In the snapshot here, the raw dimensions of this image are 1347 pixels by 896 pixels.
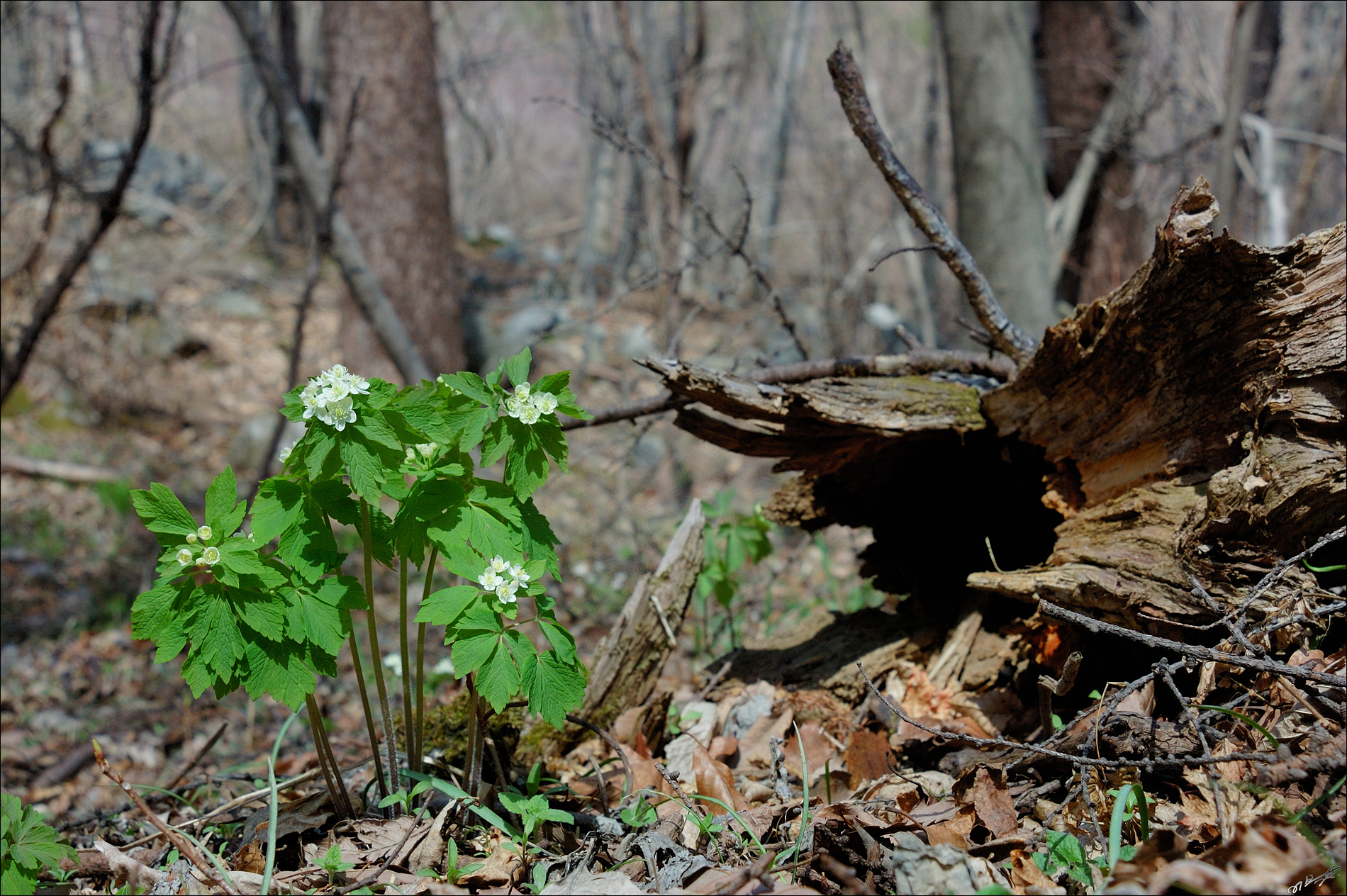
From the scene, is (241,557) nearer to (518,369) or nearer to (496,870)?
(518,369)

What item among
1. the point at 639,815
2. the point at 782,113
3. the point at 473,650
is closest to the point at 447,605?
the point at 473,650

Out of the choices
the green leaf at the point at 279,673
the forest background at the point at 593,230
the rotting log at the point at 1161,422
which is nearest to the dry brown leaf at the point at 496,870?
the green leaf at the point at 279,673

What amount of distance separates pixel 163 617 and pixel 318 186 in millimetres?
3943

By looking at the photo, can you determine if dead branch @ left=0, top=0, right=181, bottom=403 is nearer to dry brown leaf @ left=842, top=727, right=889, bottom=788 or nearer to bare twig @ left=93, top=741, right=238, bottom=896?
bare twig @ left=93, top=741, right=238, bottom=896

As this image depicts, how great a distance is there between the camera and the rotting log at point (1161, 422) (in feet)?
6.39

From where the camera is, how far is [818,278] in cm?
853

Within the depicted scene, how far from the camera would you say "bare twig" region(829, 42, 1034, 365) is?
256 cm

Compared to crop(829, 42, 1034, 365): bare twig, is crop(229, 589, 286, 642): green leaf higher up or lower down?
lower down

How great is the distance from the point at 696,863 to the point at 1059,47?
20.3ft

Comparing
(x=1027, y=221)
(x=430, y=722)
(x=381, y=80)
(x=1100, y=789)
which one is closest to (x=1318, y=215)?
(x=1027, y=221)

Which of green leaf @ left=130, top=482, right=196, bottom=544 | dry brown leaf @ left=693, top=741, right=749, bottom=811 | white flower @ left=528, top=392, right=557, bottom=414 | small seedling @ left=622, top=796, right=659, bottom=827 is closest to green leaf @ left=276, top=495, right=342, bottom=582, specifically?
green leaf @ left=130, top=482, right=196, bottom=544

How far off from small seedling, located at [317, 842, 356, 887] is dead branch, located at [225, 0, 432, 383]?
335cm

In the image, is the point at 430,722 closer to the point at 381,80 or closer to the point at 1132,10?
the point at 381,80

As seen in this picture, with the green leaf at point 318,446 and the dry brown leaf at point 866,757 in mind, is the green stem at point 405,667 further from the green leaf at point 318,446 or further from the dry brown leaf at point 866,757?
the dry brown leaf at point 866,757
